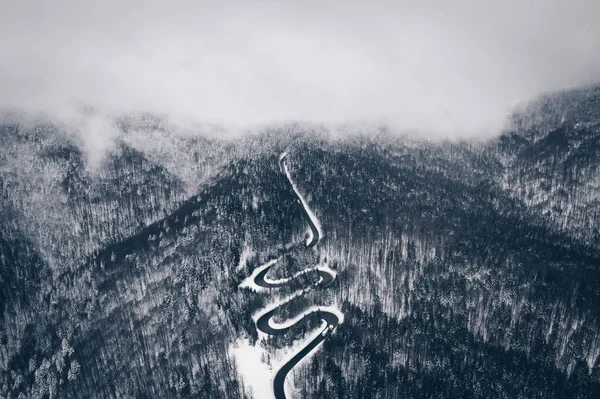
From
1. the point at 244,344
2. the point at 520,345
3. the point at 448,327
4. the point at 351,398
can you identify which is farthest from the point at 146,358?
the point at 520,345

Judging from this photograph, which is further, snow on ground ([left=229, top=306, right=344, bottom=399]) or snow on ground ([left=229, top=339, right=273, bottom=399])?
snow on ground ([left=229, top=306, right=344, bottom=399])

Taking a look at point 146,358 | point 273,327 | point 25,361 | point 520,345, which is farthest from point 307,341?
point 25,361

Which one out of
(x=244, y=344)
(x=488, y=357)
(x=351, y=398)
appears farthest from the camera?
(x=244, y=344)

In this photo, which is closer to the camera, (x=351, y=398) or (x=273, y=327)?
(x=351, y=398)

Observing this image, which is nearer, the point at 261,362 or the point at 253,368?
the point at 253,368

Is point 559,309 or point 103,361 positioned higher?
point 559,309

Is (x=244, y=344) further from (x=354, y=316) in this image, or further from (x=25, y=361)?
(x=25, y=361)

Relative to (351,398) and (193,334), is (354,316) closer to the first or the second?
(351,398)

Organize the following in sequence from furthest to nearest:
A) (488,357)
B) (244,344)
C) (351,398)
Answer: (244,344) → (488,357) → (351,398)

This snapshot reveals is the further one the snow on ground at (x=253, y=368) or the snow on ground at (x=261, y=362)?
the snow on ground at (x=261, y=362)

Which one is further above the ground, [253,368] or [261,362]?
[261,362]
